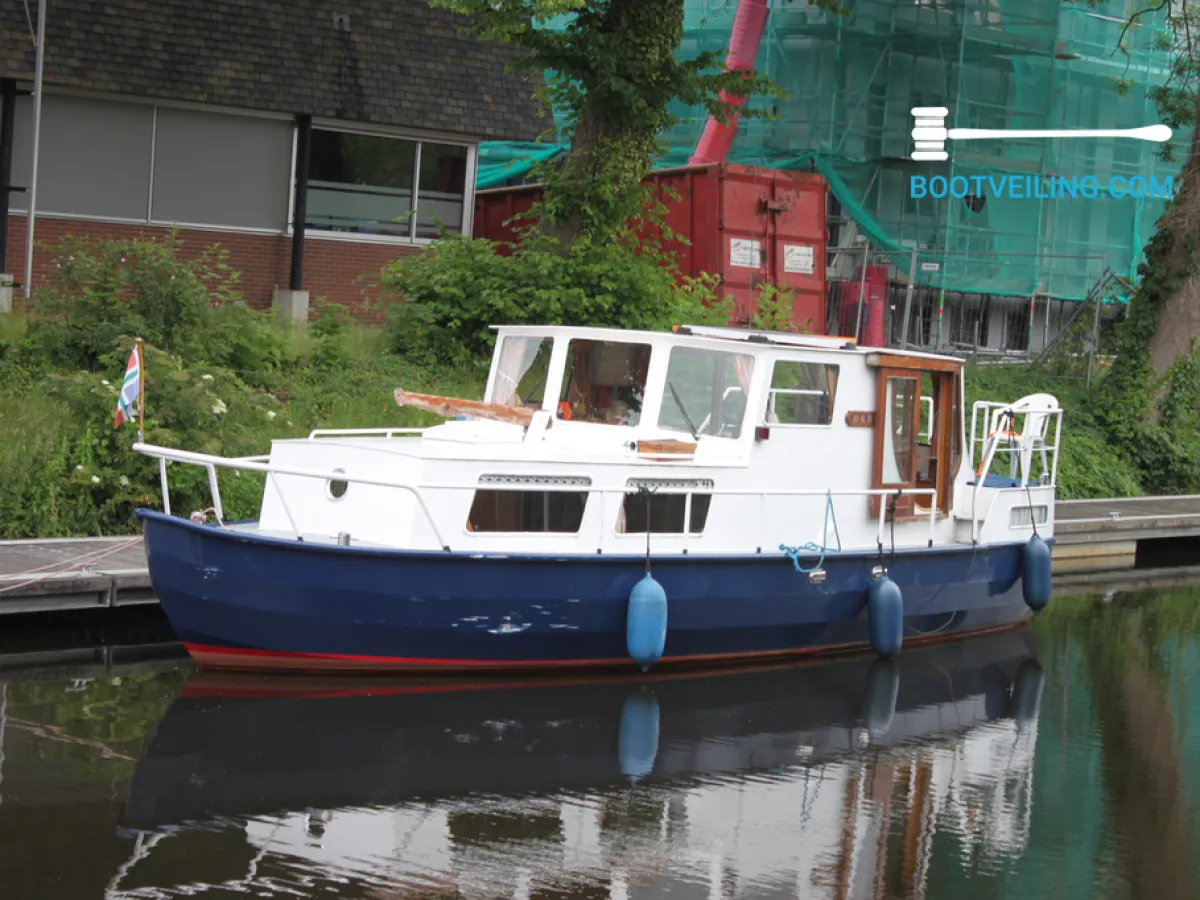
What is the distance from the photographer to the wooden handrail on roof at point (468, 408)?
39.3 feet

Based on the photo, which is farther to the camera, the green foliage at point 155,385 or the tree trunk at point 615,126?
the tree trunk at point 615,126

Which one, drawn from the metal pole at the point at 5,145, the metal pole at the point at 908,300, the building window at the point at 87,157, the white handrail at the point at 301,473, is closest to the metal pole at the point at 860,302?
the metal pole at the point at 908,300

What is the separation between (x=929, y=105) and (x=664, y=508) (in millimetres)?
21838

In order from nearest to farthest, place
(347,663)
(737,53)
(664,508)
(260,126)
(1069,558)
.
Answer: (347,663) → (664,508) → (1069,558) → (260,126) → (737,53)

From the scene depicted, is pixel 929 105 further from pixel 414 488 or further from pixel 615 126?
pixel 414 488

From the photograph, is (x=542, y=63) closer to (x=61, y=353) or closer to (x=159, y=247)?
(x=159, y=247)

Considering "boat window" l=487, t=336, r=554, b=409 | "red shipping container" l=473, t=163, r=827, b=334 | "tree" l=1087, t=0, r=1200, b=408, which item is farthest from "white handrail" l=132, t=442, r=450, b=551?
"tree" l=1087, t=0, r=1200, b=408

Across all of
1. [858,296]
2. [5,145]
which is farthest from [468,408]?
[858,296]

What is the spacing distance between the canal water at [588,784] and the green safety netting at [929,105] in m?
19.2

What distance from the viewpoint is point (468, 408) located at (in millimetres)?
12133

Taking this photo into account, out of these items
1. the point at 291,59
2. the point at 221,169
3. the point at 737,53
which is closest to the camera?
the point at 291,59

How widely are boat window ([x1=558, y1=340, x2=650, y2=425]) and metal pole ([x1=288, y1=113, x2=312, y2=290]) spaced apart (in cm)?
1023

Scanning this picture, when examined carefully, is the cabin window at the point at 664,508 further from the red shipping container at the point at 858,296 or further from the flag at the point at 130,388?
the red shipping container at the point at 858,296

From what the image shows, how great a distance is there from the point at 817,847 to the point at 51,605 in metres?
6.26
